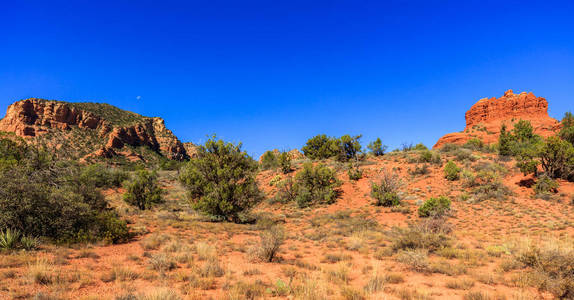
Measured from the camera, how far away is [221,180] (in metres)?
15.6

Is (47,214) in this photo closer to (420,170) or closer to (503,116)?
(420,170)

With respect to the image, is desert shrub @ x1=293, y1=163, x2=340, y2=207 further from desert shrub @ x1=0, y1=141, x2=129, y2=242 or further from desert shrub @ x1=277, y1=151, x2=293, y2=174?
desert shrub @ x1=0, y1=141, x2=129, y2=242

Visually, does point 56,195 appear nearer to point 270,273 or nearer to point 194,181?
point 194,181

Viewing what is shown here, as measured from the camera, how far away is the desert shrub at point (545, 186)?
17.5 metres

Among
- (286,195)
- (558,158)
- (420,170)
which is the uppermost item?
(558,158)

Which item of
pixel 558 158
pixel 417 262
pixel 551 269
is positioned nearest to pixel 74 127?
pixel 417 262

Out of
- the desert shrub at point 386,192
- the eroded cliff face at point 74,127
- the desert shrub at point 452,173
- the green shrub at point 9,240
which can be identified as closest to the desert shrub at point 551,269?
the desert shrub at point 386,192

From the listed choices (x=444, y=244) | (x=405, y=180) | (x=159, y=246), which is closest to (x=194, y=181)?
(x=159, y=246)

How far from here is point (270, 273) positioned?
6.70m

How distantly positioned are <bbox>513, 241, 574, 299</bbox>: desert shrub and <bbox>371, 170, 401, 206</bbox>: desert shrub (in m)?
12.5

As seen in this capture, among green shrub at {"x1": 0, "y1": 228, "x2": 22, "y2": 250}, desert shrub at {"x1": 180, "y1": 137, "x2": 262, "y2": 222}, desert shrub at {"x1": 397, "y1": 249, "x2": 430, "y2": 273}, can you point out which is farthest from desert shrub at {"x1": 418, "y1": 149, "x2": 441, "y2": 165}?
green shrub at {"x1": 0, "y1": 228, "x2": 22, "y2": 250}

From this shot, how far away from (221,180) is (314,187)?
10.6m

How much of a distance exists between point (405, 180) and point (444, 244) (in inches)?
641

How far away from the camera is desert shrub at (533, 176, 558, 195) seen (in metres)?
17.5
